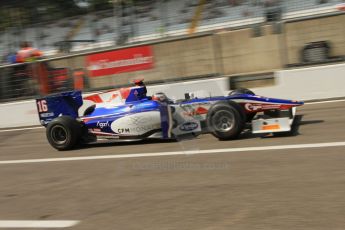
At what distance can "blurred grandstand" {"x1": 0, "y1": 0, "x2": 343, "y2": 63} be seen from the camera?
15109 mm

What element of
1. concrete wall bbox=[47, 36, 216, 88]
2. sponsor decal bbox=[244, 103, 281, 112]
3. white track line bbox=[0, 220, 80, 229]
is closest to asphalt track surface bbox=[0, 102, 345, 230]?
white track line bbox=[0, 220, 80, 229]

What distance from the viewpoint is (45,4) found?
57.4 feet

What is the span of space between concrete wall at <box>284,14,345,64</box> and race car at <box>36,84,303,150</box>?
2.66 meters

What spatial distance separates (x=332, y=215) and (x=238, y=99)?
352 centimetres

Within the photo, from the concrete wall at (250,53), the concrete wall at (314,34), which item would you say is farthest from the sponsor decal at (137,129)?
the concrete wall at (314,34)

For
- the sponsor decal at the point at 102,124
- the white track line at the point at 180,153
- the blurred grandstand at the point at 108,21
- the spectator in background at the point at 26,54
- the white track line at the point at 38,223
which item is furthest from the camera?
the blurred grandstand at the point at 108,21

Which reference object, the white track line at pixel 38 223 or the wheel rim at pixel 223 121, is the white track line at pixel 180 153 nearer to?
the wheel rim at pixel 223 121

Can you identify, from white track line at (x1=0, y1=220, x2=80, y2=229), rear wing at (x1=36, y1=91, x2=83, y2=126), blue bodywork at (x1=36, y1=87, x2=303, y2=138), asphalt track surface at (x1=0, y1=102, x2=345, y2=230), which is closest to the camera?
asphalt track surface at (x1=0, y1=102, x2=345, y2=230)

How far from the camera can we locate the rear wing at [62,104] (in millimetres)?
8742

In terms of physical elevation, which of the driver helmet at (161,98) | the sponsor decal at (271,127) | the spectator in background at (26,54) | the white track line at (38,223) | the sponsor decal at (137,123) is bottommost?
the white track line at (38,223)

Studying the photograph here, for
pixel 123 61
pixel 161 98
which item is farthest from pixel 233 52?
pixel 161 98

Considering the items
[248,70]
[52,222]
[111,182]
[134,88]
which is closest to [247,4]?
[248,70]

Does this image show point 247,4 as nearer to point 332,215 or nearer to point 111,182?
point 111,182

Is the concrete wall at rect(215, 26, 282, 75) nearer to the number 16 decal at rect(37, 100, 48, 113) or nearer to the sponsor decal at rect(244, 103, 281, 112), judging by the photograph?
the sponsor decal at rect(244, 103, 281, 112)
